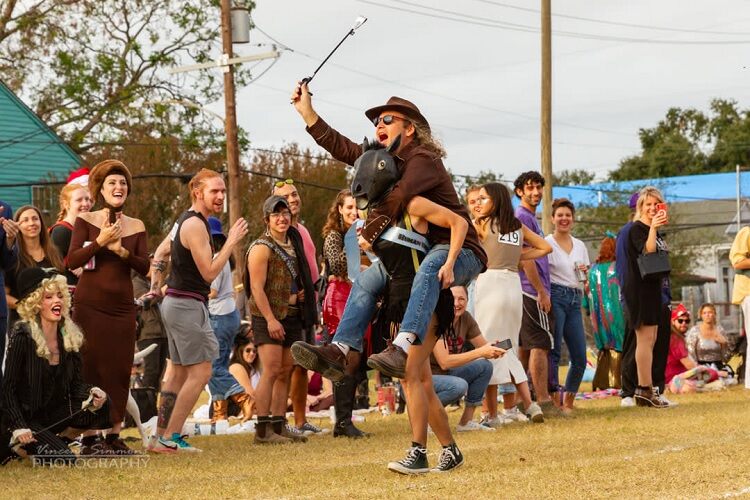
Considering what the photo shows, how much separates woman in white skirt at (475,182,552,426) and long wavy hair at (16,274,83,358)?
4.00m

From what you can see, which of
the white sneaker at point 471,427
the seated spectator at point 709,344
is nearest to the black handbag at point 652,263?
the white sneaker at point 471,427

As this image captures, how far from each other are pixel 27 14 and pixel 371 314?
39.7m

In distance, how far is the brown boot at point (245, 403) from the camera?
13922 mm

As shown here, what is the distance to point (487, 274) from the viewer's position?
1211 cm

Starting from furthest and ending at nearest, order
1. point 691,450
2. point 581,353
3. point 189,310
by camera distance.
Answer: point 581,353 → point 189,310 → point 691,450

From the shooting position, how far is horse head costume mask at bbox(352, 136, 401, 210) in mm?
7836

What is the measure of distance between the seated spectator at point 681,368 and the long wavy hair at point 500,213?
5048 millimetres

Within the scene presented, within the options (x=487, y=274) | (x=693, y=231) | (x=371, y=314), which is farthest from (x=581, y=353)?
(x=693, y=231)

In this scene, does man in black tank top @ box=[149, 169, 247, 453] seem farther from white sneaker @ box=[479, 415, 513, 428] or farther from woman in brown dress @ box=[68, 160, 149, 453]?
white sneaker @ box=[479, 415, 513, 428]

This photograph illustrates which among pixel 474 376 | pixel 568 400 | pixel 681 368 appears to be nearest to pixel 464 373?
pixel 474 376

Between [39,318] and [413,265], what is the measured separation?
304cm

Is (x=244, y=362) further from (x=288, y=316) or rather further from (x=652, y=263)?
(x=652, y=263)

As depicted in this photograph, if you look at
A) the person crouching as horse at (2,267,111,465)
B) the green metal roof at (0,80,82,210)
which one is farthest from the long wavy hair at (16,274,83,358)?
the green metal roof at (0,80,82,210)

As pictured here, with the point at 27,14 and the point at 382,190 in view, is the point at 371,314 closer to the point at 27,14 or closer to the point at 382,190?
the point at 382,190
